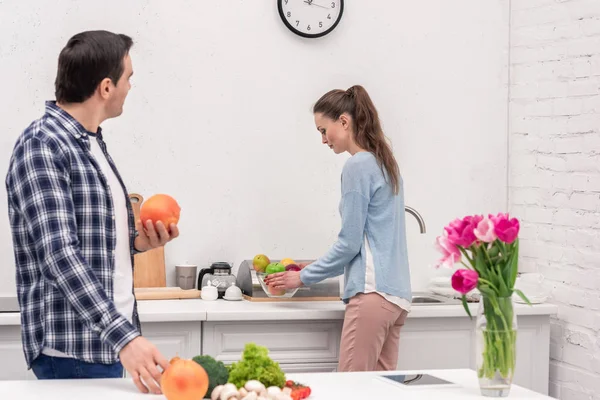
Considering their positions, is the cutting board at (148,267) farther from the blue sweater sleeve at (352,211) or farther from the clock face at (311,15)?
the clock face at (311,15)

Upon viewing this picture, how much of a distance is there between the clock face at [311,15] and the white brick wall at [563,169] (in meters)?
0.86

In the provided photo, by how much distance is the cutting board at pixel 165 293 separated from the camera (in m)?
3.24

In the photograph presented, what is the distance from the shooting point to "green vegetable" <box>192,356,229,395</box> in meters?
1.64

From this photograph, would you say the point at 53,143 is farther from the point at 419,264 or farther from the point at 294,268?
the point at 419,264

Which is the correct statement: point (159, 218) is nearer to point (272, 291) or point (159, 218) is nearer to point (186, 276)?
point (272, 291)

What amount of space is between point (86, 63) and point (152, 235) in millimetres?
404

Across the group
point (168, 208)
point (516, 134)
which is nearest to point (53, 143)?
point (168, 208)

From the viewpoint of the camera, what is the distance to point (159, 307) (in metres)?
3.06

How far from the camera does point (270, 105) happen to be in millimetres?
3664

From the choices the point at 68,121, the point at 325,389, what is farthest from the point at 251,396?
the point at 68,121

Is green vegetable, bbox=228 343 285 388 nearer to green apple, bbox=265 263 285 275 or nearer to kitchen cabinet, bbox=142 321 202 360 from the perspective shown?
kitchen cabinet, bbox=142 321 202 360

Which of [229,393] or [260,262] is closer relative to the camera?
[229,393]

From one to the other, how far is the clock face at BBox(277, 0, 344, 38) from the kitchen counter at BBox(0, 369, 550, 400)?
2069 mm

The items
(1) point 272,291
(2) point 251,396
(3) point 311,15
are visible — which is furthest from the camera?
(3) point 311,15
